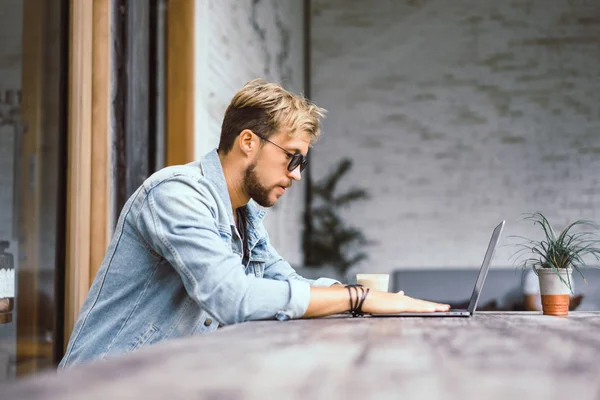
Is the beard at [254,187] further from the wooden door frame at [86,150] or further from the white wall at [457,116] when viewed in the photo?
the white wall at [457,116]

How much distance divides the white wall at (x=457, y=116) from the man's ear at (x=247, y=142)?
494 centimetres

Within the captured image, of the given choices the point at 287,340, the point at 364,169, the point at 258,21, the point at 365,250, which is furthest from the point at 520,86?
the point at 287,340

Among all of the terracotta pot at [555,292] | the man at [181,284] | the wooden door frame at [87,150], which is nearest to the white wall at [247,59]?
the wooden door frame at [87,150]

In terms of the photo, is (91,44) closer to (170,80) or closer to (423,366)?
(170,80)

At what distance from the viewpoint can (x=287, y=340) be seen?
2.97 ft

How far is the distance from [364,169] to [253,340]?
5.97 metres

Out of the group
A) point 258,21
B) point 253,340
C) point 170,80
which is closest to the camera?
point 253,340

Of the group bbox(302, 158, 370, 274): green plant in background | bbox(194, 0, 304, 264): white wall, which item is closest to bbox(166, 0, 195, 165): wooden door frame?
bbox(194, 0, 304, 264): white wall

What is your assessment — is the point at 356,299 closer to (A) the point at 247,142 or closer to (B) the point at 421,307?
(B) the point at 421,307

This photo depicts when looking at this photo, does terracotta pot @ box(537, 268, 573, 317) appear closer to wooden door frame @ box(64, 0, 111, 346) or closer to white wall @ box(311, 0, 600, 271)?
wooden door frame @ box(64, 0, 111, 346)

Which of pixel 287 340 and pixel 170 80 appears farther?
pixel 170 80

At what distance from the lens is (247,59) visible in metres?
4.00

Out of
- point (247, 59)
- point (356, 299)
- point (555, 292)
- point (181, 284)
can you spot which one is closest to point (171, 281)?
point (181, 284)

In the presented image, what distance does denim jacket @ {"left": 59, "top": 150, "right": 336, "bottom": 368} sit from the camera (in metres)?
1.29
